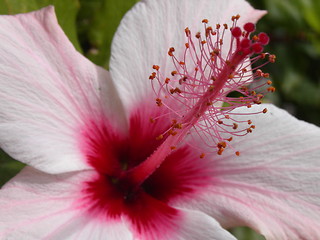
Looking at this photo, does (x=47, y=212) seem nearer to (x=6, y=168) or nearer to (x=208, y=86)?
(x=6, y=168)

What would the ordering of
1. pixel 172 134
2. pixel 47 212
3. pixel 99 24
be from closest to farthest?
pixel 47 212, pixel 172 134, pixel 99 24

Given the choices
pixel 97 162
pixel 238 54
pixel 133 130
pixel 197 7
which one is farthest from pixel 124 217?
pixel 197 7

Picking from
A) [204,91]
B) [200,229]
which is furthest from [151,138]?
[200,229]

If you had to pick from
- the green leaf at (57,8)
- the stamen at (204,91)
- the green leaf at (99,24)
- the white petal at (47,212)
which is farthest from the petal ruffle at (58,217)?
the green leaf at (99,24)

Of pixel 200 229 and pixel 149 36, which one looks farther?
pixel 149 36

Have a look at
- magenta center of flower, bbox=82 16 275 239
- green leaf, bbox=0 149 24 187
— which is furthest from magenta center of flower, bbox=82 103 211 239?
green leaf, bbox=0 149 24 187
